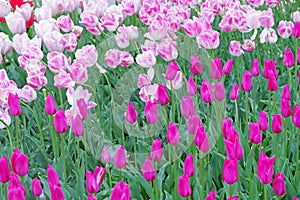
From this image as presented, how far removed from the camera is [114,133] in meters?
2.49

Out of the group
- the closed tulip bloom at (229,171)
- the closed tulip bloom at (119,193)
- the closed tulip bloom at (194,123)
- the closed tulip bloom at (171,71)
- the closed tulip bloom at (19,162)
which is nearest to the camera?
the closed tulip bloom at (119,193)

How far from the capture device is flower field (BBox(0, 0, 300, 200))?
168 centimetres

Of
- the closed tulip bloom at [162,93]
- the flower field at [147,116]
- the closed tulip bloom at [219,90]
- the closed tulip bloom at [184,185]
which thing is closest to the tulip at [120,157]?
the flower field at [147,116]

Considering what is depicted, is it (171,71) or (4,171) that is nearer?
(4,171)

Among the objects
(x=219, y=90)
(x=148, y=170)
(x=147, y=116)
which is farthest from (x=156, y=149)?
(x=219, y=90)

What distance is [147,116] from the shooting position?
175 cm

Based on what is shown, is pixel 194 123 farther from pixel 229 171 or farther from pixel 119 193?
pixel 119 193

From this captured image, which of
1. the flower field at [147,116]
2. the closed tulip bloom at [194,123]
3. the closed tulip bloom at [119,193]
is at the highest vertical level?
the closed tulip bloom at [119,193]

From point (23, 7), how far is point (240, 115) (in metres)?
1.07

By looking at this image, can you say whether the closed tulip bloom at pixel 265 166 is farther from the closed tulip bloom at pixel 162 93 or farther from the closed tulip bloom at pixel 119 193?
the closed tulip bloom at pixel 162 93

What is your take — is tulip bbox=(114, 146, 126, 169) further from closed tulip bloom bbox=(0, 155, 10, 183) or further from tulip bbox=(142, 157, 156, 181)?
closed tulip bloom bbox=(0, 155, 10, 183)

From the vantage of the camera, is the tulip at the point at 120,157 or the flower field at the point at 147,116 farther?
the flower field at the point at 147,116

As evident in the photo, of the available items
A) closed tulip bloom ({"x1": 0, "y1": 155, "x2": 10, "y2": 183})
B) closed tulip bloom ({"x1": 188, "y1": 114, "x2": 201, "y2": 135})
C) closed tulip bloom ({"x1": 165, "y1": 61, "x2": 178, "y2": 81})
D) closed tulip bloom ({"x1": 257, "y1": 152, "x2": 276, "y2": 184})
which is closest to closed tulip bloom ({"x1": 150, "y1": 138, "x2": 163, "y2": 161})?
closed tulip bloom ({"x1": 188, "y1": 114, "x2": 201, "y2": 135})

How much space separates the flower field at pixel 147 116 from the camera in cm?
168
